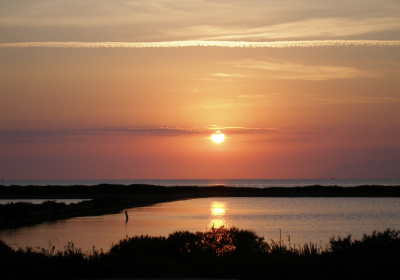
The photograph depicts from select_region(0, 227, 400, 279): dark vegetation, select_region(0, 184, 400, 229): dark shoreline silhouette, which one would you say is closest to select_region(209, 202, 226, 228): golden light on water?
select_region(0, 184, 400, 229): dark shoreline silhouette

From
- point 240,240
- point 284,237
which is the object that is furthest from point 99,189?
point 240,240

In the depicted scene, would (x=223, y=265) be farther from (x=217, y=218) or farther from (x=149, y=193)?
(x=149, y=193)

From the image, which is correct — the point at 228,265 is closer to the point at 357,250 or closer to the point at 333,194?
the point at 357,250

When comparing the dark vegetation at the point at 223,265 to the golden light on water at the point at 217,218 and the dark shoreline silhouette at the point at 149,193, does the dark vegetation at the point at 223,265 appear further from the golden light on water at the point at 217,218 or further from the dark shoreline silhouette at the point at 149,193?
the dark shoreline silhouette at the point at 149,193

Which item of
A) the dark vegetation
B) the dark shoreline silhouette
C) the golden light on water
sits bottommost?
the dark vegetation

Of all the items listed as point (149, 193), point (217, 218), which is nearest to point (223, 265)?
point (217, 218)

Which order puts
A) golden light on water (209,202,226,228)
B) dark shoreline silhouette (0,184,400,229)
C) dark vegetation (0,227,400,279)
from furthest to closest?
dark shoreline silhouette (0,184,400,229) < golden light on water (209,202,226,228) < dark vegetation (0,227,400,279)

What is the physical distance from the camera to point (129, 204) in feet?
161

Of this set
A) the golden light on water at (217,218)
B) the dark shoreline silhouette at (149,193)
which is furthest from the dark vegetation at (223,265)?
the dark shoreline silhouette at (149,193)

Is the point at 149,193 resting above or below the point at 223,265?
above

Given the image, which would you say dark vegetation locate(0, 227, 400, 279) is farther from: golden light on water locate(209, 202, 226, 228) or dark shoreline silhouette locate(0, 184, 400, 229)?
dark shoreline silhouette locate(0, 184, 400, 229)

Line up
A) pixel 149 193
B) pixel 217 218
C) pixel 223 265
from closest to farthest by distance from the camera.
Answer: pixel 223 265
pixel 217 218
pixel 149 193

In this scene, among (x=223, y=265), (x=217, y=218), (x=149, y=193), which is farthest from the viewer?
(x=149, y=193)

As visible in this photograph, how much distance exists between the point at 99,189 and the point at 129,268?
236 ft
